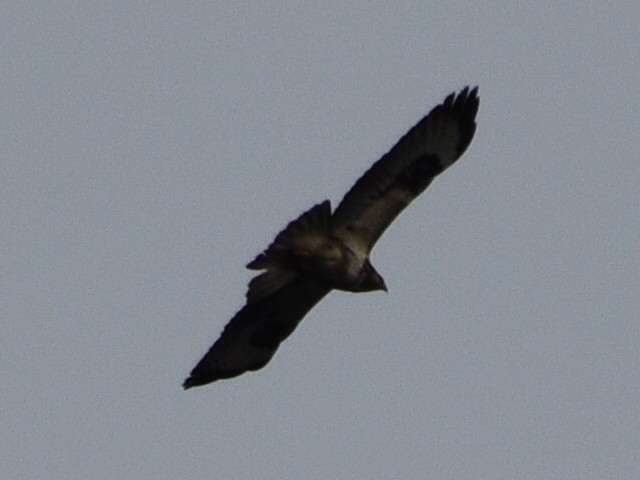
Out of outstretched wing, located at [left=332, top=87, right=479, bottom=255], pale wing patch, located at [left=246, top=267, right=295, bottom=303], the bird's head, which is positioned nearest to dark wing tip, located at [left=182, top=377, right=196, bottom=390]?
pale wing patch, located at [left=246, top=267, right=295, bottom=303]

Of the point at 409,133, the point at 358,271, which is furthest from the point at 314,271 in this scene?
the point at 409,133

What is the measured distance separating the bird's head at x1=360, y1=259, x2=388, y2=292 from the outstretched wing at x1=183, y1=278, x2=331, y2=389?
0.83 m

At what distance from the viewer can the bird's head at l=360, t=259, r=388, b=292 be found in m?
17.4

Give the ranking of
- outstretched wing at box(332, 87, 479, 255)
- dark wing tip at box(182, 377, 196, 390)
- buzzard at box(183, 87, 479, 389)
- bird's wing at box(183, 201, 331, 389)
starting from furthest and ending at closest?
1. dark wing tip at box(182, 377, 196, 390)
2. bird's wing at box(183, 201, 331, 389)
3. outstretched wing at box(332, 87, 479, 255)
4. buzzard at box(183, 87, 479, 389)

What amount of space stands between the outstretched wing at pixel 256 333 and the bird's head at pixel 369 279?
831 mm

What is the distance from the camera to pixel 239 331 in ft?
60.5

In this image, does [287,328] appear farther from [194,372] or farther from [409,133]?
[409,133]

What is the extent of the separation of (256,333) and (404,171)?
2087 mm

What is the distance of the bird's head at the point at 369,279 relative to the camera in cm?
1739

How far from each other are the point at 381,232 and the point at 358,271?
434 millimetres

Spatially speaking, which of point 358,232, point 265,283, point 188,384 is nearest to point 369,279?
point 358,232

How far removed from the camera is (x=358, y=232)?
1752 centimetres

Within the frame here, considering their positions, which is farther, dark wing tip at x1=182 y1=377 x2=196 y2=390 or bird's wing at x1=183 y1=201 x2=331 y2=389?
dark wing tip at x1=182 y1=377 x2=196 y2=390

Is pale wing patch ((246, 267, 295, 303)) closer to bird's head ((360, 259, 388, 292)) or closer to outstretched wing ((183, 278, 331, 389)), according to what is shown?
outstretched wing ((183, 278, 331, 389))
